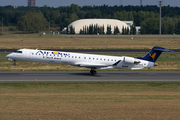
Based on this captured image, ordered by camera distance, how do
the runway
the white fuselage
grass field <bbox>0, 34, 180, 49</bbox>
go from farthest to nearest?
grass field <bbox>0, 34, 180, 49</bbox>
the white fuselage
the runway

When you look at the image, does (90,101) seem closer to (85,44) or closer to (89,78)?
(89,78)

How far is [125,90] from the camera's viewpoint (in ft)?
80.0

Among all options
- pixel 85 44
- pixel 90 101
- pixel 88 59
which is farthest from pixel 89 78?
pixel 85 44

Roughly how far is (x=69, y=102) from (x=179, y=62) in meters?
31.2

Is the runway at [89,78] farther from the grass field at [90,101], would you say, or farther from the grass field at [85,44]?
the grass field at [85,44]

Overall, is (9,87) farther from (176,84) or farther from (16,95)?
(176,84)

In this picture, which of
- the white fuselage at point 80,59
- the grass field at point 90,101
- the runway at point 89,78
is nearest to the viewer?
the grass field at point 90,101

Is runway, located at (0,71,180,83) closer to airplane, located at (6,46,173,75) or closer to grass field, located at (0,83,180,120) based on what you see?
airplane, located at (6,46,173,75)

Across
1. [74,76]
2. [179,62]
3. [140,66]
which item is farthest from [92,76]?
[179,62]

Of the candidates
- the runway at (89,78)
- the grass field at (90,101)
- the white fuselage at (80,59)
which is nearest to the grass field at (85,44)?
the white fuselage at (80,59)

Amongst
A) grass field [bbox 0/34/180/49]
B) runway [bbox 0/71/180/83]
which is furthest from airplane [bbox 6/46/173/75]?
grass field [bbox 0/34/180/49]

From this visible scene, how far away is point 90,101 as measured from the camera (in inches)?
780

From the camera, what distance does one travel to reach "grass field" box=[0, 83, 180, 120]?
53.4 feet

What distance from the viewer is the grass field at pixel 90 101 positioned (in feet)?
53.4
